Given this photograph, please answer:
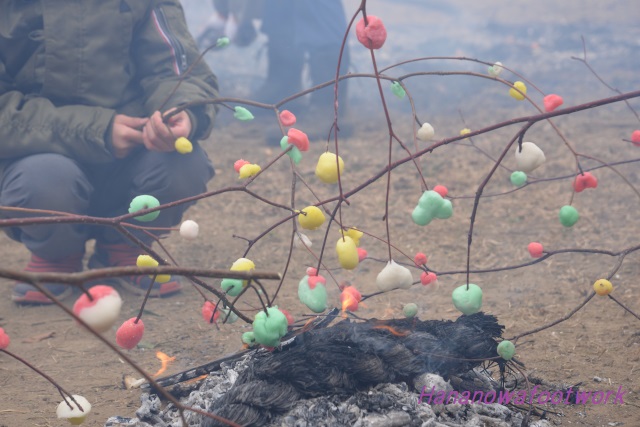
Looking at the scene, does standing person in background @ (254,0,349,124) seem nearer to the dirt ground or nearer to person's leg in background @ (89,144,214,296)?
the dirt ground

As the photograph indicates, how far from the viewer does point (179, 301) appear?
2889 mm

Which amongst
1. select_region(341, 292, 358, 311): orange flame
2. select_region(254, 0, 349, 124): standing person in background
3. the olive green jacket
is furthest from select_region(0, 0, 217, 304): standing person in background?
select_region(254, 0, 349, 124): standing person in background

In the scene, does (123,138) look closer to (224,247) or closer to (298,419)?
(224,247)

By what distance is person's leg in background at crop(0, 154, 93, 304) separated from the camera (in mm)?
2543

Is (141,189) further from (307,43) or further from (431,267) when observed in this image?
(307,43)

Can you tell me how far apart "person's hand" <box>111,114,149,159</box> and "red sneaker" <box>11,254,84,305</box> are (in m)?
0.58

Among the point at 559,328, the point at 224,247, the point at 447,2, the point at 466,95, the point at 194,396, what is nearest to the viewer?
the point at 194,396

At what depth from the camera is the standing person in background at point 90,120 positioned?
2586 mm

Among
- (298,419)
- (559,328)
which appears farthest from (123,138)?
(559,328)

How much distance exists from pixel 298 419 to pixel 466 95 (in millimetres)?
6815

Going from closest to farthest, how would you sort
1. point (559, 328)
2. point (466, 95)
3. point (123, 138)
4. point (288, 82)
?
point (559, 328) → point (123, 138) → point (288, 82) → point (466, 95)

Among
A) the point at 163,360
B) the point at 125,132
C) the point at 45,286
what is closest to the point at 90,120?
the point at 125,132

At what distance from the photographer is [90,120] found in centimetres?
264

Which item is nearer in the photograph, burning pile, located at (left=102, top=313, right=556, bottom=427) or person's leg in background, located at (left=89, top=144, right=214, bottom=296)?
burning pile, located at (left=102, top=313, right=556, bottom=427)
